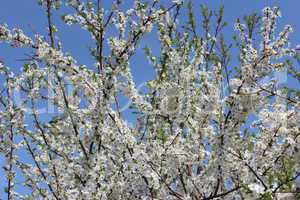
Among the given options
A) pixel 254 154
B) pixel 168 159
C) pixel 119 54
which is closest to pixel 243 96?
pixel 254 154

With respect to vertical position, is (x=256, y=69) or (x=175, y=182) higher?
(x=256, y=69)

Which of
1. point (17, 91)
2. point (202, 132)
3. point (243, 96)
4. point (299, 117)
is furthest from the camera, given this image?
point (17, 91)

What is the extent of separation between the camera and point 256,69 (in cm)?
593

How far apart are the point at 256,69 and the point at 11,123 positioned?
349cm

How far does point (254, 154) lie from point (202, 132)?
78 centimetres

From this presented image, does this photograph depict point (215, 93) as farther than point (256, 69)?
Yes

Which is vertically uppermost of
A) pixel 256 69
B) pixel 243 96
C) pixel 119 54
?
pixel 119 54

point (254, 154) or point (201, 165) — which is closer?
point (254, 154)

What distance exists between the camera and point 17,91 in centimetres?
724

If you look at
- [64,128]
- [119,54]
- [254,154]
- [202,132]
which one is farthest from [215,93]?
[64,128]

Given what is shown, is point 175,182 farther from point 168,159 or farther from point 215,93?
point 215,93

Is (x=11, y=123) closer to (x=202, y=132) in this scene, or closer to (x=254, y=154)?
(x=202, y=132)

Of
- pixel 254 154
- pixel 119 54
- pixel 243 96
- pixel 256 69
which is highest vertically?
pixel 119 54

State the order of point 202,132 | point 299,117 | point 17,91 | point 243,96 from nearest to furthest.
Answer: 1. point 243,96
2. point 299,117
3. point 202,132
4. point 17,91
